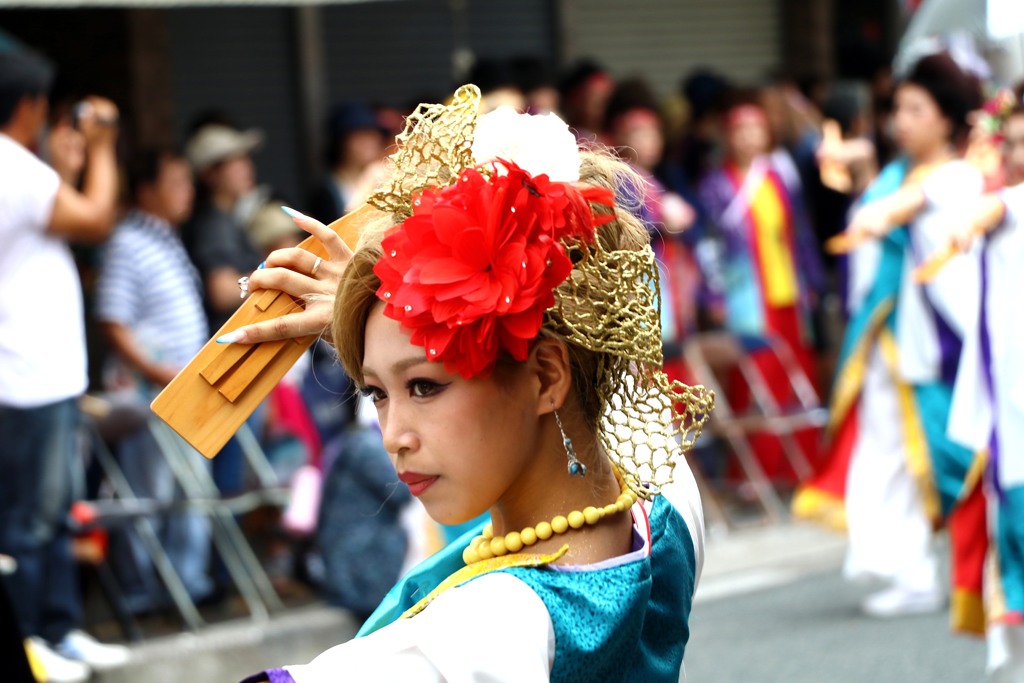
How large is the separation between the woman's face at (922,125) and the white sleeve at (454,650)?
4805mm

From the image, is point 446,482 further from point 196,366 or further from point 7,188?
point 7,188

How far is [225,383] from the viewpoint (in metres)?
2.12

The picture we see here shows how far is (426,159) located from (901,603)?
4701mm

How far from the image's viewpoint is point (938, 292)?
20.3ft

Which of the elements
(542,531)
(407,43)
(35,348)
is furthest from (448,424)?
(407,43)

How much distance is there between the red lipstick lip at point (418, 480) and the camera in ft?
6.60

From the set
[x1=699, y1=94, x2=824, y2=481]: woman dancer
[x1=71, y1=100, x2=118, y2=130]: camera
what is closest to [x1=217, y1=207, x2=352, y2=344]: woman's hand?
[x1=71, y1=100, x2=118, y2=130]: camera

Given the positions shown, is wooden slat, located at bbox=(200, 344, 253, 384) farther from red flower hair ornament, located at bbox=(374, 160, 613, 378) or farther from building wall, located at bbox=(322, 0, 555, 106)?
building wall, located at bbox=(322, 0, 555, 106)

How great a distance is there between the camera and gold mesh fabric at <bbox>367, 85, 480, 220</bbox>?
81.7 inches

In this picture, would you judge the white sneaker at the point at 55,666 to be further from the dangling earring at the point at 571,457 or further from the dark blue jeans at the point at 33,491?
the dangling earring at the point at 571,457

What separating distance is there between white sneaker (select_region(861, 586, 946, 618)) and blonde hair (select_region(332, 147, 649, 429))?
4454 millimetres

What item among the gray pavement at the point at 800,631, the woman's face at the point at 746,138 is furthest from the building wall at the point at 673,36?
→ the gray pavement at the point at 800,631

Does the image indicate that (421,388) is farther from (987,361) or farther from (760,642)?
(760,642)

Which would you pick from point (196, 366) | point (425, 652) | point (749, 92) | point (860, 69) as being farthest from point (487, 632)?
point (860, 69)
